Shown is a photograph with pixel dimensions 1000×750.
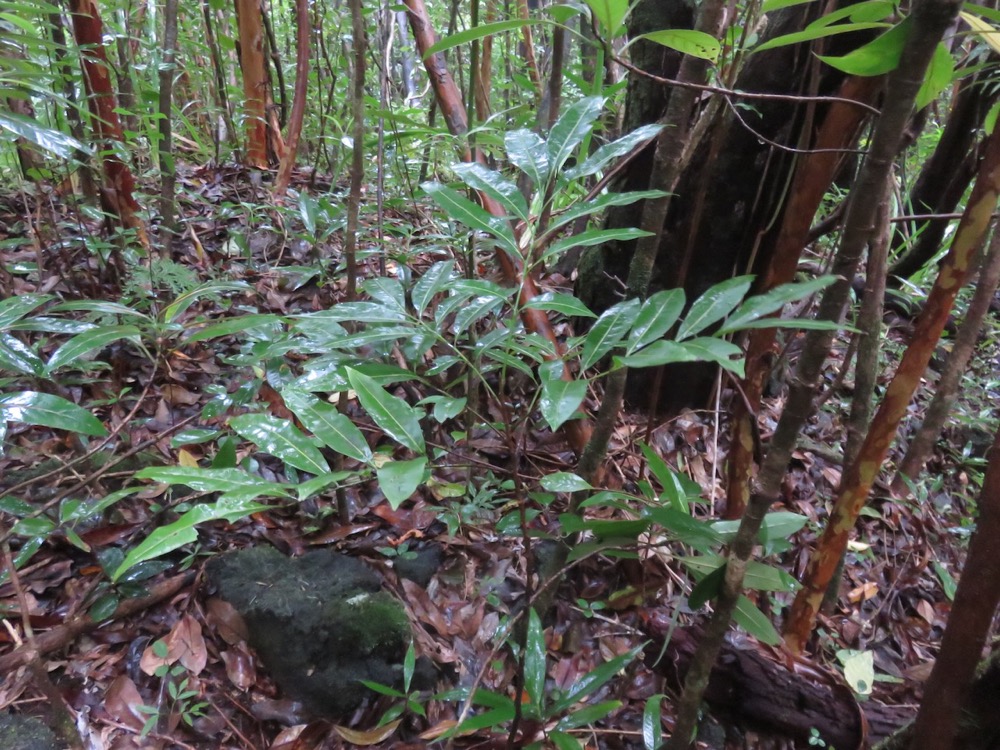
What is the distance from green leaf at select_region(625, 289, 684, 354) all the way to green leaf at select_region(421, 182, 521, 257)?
0.72 ft

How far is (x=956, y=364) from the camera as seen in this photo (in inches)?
72.9

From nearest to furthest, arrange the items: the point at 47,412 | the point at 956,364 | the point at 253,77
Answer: the point at 47,412
the point at 956,364
the point at 253,77

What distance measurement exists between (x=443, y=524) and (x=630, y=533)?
40.1 inches

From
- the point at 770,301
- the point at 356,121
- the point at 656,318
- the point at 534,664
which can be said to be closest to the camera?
the point at 770,301

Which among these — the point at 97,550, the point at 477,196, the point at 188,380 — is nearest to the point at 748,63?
the point at 477,196

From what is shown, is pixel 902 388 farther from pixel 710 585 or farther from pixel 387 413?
pixel 387 413

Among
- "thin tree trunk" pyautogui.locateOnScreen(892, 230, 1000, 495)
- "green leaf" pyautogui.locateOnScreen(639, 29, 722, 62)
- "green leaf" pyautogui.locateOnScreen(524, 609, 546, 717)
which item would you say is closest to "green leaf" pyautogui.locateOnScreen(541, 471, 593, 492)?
"green leaf" pyautogui.locateOnScreen(524, 609, 546, 717)

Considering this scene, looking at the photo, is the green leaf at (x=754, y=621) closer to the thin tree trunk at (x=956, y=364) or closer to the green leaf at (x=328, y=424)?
the green leaf at (x=328, y=424)

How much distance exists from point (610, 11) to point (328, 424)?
69 cm

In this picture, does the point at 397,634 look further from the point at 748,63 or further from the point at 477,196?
the point at 748,63

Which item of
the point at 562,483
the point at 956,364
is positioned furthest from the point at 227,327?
the point at 956,364

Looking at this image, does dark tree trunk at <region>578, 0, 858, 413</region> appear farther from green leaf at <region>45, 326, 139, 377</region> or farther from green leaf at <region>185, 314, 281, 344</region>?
green leaf at <region>45, 326, 139, 377</region>

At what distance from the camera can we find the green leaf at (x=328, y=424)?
0.78m

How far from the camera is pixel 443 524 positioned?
75.9 inches
